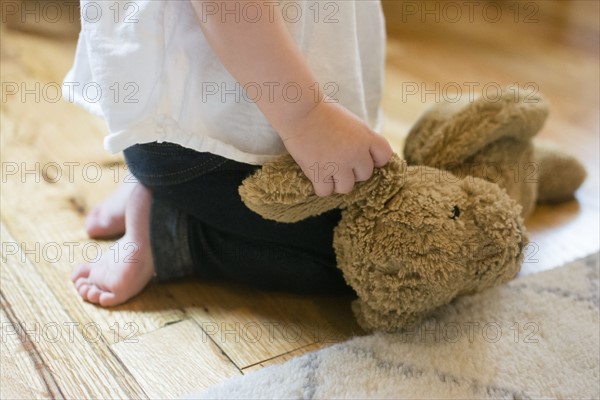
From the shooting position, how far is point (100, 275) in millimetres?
768

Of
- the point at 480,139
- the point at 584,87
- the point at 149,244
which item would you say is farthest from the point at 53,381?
the point at 584,87

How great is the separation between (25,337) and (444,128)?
0.49m

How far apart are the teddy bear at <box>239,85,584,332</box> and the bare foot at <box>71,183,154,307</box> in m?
0.17

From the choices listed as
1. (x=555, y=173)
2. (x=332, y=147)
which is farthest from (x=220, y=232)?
(x=555, y=173)

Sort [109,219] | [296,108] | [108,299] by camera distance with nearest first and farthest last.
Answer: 1. [296,108]
2. [108,299]
3. [109,219]

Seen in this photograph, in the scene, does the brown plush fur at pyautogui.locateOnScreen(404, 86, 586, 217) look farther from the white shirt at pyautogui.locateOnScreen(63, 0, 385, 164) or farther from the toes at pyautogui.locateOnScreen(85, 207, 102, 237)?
the toes at pyautogui.locateOnScreen(85, 207, 102, 237)

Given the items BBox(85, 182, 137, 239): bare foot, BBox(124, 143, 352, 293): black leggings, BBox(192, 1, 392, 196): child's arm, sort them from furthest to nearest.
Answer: BBox(85, 182, 137, 239): bare foot → BBox(124, 143, 352, 293): black leggings → BBox(192, 1, 392, 196): child's arm

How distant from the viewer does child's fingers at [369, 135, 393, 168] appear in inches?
25.9

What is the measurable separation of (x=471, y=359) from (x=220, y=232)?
30 centimetres

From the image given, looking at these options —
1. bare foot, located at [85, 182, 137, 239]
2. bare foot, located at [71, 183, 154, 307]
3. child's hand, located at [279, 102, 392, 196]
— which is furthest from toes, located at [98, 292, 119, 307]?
child's hand, located at [279, 102, 392, 196]

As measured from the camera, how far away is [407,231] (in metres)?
0.66

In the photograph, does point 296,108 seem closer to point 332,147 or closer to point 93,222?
point 332,147

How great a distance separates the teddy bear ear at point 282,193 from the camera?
65 cm

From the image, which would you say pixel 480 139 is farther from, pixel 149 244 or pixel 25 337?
pixel 25 337
